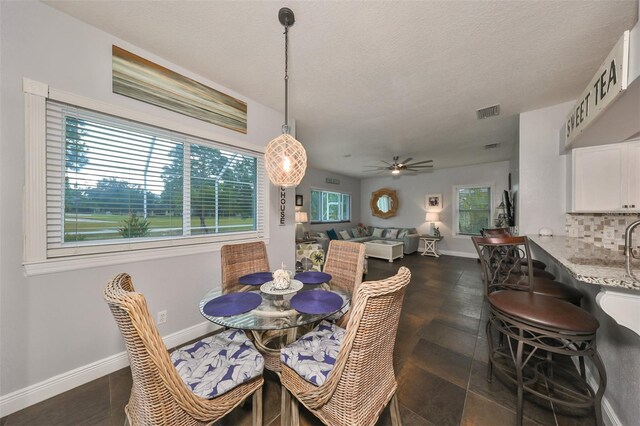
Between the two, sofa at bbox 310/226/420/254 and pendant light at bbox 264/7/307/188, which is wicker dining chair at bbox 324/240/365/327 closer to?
pendant light at bbox 264/7/307/188

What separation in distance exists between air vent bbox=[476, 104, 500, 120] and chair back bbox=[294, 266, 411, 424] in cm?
311

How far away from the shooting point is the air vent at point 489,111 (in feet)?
9.37

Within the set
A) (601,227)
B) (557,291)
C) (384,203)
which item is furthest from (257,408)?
(384,203)

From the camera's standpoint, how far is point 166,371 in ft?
2.75

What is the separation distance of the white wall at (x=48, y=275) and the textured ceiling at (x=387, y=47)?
0.21 m

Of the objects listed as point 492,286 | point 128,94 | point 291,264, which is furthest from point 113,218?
point 492,286

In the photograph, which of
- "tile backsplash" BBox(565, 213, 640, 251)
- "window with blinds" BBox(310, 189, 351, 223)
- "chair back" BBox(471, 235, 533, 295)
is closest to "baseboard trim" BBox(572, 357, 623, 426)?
"chair back" BBox(471, 235, 533, 295)

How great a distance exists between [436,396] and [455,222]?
608cm

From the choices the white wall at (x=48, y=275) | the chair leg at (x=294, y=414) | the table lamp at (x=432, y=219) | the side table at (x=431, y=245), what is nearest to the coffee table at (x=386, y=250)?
the side table at (x=431, y=245)

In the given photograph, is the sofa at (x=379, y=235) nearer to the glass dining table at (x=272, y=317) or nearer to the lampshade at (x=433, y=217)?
the lampshade at (x=433, y=217)

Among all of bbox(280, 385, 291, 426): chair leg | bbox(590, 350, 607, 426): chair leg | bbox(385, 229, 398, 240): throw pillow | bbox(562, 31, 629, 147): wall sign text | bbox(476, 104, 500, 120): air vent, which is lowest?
bbox(280, 385, 291, 426): chair leg

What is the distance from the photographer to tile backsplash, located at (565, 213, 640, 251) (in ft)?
7.32

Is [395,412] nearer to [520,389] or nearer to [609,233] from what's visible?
[520,389]

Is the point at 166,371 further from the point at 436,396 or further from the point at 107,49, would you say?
the point at 107,49
